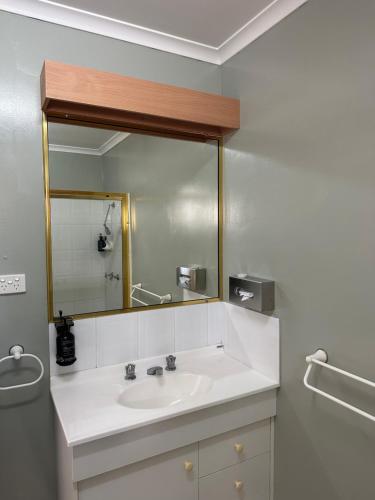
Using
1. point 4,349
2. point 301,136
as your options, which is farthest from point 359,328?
point 4,349

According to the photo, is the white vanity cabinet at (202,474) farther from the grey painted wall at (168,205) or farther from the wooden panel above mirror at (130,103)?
the wooden panel above mirror at (130,103)

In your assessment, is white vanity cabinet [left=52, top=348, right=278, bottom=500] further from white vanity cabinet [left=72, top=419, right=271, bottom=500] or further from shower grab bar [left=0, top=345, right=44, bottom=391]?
shower grab bar [left=0, top=345, right=44, bottom=391]

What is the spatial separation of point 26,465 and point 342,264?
1.64 meters

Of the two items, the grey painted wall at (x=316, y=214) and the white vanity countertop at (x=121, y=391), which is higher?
the grey painted wall at (x=316, y=214)

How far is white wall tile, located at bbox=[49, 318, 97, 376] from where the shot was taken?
5.50ft

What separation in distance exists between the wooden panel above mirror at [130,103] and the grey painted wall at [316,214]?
176 millimetres

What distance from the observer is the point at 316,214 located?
1442 millimetres

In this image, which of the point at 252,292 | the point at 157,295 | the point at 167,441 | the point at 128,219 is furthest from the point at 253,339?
the point at 128,219

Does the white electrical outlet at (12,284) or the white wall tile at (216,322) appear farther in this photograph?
the white wall tile at (216,322)

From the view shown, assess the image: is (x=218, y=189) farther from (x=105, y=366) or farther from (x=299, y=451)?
(x=299, y=451)

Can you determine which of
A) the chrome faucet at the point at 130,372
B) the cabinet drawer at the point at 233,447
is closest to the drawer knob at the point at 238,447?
the cabinet drawer at the point at 233,447

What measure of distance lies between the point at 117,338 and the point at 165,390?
0.35 metres

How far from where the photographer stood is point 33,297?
160cm

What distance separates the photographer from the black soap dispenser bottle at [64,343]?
1.60m
